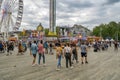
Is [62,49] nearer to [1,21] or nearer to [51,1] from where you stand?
[1,21]

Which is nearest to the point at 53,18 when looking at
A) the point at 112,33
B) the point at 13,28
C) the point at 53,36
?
the point at 53,36

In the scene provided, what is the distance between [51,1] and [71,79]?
236ft

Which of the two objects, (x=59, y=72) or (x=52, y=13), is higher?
(x=52, y=13)

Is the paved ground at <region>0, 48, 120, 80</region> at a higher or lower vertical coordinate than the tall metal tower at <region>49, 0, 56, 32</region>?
lower

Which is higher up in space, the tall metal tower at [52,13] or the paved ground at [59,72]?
the tall metal tower at [52,13]

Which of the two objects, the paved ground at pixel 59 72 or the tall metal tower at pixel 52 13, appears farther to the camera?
the tall metal tower at pixel 52 13

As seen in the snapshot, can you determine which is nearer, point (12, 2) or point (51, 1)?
point (12, 2)

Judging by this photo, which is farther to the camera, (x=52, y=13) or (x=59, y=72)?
(x=52, y=13)

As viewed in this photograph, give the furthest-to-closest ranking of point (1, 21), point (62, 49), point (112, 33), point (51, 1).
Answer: point (112, 33)
point (51, 1)
point (1, 21)
point (62, 49)

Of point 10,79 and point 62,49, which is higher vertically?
point 62,49

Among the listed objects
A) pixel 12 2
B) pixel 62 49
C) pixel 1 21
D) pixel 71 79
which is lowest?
pixel 71 79

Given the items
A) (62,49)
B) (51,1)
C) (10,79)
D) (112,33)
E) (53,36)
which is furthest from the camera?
(112,33)

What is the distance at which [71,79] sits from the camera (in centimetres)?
1153

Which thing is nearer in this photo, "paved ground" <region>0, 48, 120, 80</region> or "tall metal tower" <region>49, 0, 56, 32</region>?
"paved ground" <region>0, 48, 120, 80</region>
